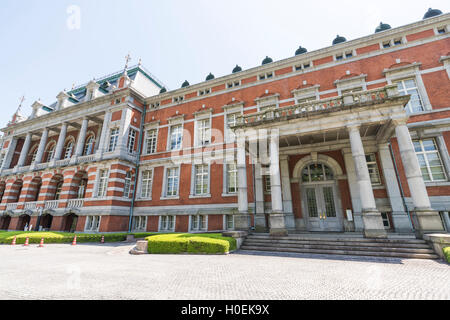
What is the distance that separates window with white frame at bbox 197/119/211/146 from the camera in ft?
61.4

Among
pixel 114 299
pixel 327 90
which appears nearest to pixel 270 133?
pixel 327 90

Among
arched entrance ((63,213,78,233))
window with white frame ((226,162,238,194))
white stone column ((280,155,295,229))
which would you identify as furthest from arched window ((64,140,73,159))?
white stone column ((280,155,295,229))

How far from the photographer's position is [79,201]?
769 inches

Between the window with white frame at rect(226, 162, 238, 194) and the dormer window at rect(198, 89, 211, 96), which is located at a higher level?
the dormer window at rect(198, 89, 211, 96)

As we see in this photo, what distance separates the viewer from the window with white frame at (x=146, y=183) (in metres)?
19.9

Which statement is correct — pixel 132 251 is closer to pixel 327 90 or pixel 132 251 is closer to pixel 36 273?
pixel 36 273

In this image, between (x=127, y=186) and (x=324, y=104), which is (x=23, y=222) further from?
(x=324, y=104)

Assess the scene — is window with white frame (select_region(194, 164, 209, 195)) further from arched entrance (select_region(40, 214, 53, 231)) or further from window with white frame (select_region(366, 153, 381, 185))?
arched entrance (select_region(40, 214, 53, 231))

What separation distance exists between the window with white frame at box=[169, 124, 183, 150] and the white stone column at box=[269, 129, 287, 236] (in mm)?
10677

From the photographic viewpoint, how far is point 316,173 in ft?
48.3

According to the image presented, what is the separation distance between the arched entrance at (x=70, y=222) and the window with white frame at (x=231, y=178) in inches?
644

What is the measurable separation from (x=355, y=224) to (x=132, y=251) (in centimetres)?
1314

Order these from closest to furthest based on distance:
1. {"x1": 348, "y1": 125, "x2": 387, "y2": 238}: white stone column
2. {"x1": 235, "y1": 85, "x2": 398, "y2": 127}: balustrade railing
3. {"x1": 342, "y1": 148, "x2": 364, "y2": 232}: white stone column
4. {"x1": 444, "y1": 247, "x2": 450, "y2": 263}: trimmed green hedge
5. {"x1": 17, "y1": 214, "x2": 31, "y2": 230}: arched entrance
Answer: {"x1": 444, "y1": 247, "x2": 450, "y2": 263}: trimmed green hedge
{"x1": 348, "y1": 125, "x2": 387, "y2": 238}: white stone column
{"x1": 235, "y1": 85, "x2": 398, "y2": 127}: balustrade railing
{"x1": 342, "y1": 148, "x2": 364, "y2": 232}: white stone column
{"x1": 17, "y1": 214, "x2": 31, "y2": 230}: arched entrance

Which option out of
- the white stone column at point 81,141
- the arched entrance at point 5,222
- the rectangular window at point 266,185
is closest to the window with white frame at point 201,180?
the rectangular window at point 266,185
